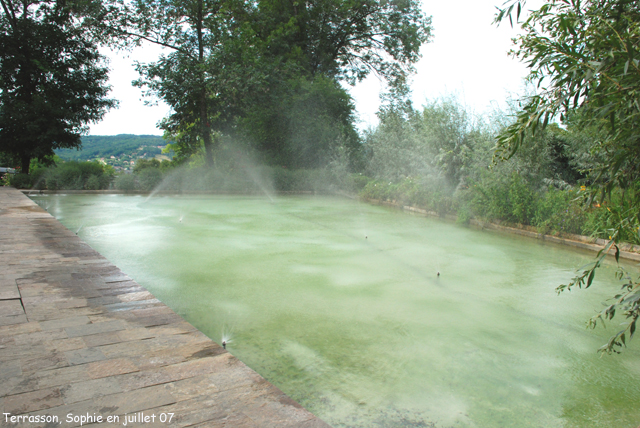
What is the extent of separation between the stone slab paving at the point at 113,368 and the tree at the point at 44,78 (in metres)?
15.6

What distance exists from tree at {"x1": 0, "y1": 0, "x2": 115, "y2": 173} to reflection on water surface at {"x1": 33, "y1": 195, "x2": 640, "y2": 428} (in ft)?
36.1

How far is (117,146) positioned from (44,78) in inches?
571

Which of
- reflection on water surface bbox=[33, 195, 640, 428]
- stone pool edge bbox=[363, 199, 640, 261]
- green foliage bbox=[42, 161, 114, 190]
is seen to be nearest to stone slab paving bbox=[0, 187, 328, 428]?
reflection on water surface bbox=[33, 195, 640, 428]

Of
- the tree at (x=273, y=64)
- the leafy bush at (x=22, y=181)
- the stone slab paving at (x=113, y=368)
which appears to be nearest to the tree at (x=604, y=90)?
the stone slab paving at (x=113, y=368)

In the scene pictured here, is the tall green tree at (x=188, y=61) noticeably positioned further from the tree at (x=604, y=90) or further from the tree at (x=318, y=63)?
the tree at (x=604, y=90)

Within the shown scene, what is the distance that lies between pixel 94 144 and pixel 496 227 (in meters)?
30.8

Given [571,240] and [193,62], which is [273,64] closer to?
[193,62]

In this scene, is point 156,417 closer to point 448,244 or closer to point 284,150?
point 448,244

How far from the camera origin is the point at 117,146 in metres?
31.2

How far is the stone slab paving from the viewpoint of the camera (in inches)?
66.4

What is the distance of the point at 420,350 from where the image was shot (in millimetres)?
3119

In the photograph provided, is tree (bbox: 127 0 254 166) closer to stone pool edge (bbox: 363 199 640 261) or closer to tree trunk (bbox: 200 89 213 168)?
tree trunk (bbox: 200 89 213 168)

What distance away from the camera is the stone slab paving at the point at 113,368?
5.54 feet

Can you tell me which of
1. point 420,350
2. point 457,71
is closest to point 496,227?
point 457,71
